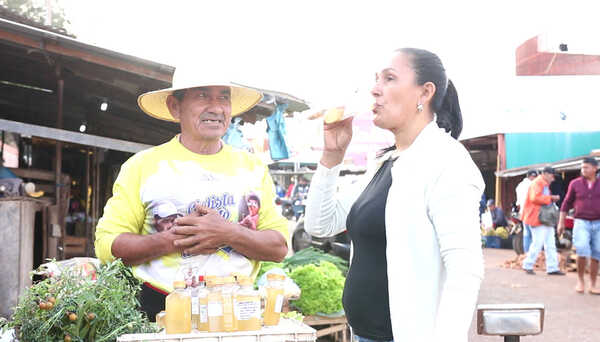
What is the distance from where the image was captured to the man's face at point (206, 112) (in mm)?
2543

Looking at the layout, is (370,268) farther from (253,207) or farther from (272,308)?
(253,207)

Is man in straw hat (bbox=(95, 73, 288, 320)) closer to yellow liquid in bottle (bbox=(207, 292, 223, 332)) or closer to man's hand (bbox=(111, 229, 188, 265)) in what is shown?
man's hand (bbox=(111, 229, 188, 265))

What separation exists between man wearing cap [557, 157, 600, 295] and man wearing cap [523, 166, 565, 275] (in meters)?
1.61

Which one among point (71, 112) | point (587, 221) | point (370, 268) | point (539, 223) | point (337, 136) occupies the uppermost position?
point (71, 112)

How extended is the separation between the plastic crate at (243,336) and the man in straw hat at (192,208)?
0.48 m

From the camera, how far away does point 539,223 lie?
1105 cm

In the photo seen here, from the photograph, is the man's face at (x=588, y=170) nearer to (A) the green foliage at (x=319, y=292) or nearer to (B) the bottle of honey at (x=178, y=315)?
(A) the green foliage at (x=319, y=292)

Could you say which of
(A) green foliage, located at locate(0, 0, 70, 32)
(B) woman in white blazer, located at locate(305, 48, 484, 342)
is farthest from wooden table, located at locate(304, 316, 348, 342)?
(A) green foliage, located at locate(0, 0, 70, 32)

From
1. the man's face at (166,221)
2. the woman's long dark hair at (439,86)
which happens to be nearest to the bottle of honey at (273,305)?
the man's face at (166,221)

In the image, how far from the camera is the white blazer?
6.04 feet

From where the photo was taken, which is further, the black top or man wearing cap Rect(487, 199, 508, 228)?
man wearing cap Rect(487, 199, 508, 228)

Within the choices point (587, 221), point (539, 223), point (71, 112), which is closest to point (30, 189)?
point (71, 112)

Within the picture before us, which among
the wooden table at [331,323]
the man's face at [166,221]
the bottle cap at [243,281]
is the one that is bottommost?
the wooden table at [331,323]

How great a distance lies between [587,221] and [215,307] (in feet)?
28.5
